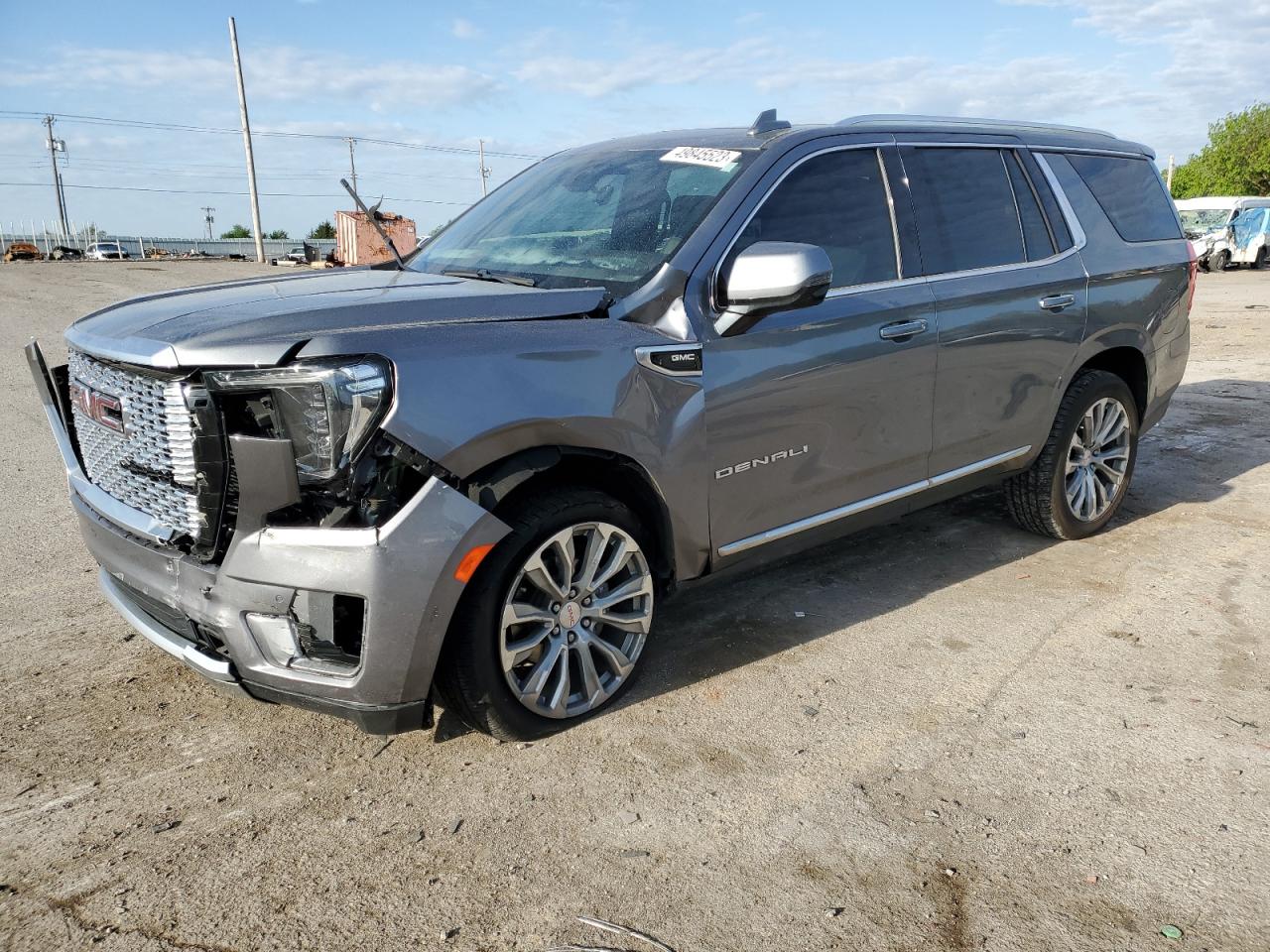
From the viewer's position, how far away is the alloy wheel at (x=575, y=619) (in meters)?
2.98

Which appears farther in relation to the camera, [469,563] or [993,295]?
[993,295]

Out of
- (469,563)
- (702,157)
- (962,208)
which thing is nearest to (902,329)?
(962,208)

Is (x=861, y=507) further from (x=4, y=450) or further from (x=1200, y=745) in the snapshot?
(x=4, y=450)

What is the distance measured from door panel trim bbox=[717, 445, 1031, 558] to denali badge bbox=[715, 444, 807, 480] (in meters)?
0.27

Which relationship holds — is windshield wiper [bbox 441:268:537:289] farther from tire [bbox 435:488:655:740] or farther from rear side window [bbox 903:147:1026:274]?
rear side window [bbox 903:147:1026:274]

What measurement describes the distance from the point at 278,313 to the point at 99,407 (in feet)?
2.42

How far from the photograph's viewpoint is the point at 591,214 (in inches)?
151

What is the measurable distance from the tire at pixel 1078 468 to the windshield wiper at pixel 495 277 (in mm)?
2784

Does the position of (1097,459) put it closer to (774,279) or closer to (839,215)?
(839,215)

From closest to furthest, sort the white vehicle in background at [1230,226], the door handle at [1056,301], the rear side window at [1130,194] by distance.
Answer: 1. the door handle at [1056,301]
2. the rear side window at [1130,194]
3. the white vehicle in background at [1230,226]

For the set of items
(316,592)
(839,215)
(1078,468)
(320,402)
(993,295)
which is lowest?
(1078,468)

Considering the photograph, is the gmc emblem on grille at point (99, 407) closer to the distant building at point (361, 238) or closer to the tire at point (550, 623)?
the tire at point (550, 623)

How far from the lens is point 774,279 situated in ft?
10.3

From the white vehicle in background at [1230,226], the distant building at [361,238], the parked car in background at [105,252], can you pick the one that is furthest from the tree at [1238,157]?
the parked car in background at [105,252]
